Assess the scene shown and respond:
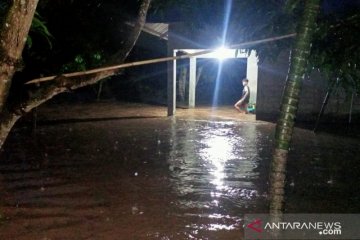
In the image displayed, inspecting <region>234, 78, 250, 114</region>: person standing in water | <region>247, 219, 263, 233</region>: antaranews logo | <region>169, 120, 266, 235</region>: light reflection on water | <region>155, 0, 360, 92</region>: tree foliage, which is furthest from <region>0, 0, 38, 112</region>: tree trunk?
<region>234, 78, 250, 114</region>: person standing in water

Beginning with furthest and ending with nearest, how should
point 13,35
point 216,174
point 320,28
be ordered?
point 216,174 → point 320,28 → point 13,35

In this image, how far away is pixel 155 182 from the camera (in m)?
7.76

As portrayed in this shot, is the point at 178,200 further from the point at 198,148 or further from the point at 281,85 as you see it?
the point at 281,85

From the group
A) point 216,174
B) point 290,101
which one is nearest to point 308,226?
point 290,101

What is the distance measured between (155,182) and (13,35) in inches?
173

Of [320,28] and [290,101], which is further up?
[320,28]

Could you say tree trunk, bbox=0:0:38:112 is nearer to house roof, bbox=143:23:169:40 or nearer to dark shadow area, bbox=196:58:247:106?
house roof, bbox=143:23:169:40

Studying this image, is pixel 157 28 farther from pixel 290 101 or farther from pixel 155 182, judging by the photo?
pixel 290 101

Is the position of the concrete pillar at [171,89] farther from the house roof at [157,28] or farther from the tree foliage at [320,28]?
the tree foliage at [320,28]

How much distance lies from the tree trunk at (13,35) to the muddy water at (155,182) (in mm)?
2346

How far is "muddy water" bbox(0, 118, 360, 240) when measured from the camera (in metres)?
5.81

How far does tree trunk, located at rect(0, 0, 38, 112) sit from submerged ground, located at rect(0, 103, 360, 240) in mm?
2339

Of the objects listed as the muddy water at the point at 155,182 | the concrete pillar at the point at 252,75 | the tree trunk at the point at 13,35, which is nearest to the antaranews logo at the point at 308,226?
the muddy water at the point at 155,182

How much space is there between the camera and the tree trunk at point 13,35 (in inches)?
154
